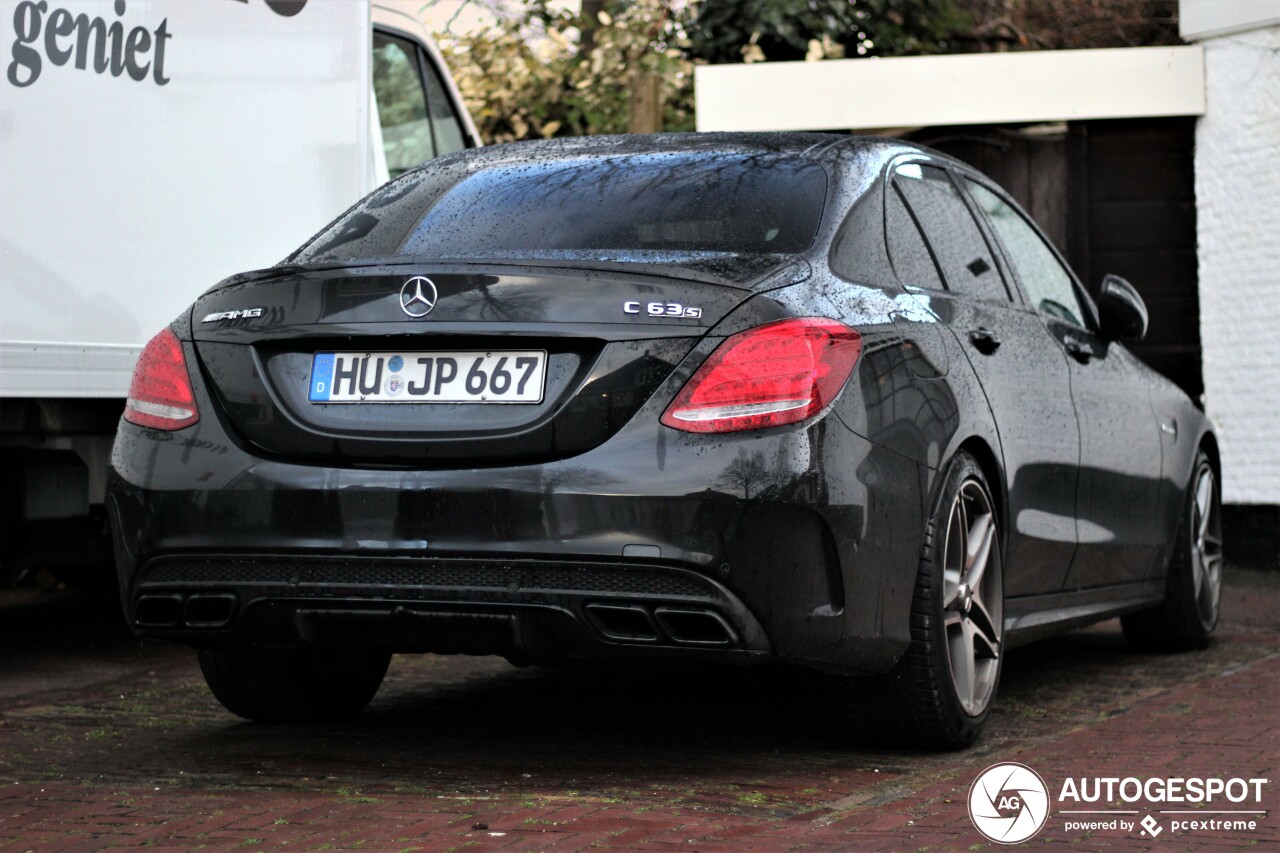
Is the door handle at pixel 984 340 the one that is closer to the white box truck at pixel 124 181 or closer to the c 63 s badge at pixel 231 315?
the c 63 s badge at pixel 231 315

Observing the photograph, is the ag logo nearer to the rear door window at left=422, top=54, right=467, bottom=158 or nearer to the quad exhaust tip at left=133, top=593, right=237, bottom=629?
the quad exhaust tip at left=133, top=593, right=237, bottom=629

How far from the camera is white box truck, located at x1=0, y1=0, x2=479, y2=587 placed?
6.00 m

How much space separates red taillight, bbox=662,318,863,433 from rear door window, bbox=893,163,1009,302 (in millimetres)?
1186

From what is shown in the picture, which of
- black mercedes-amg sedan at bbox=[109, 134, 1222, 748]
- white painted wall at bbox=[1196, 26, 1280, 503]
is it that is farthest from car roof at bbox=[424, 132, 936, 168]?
white painted wall at bbox=[1196, 26, 1280, 503]

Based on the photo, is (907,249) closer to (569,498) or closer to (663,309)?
(663,309)

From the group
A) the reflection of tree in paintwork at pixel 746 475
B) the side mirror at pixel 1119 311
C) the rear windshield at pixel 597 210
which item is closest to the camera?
the reflection of tree in paintwork at pixel 746 475

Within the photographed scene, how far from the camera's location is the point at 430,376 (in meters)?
4.11

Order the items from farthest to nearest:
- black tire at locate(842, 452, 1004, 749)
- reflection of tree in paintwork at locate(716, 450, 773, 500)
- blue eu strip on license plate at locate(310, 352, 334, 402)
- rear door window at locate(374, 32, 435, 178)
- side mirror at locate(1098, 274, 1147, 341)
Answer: rear door window at locate(374, 32, 435, 178), side mirror at locate(1098, 274, 1147, 341), black tire at locate(842, 452, 1004, 749), blue eu strip on license plate at locate(310, 352, 334, 402), reflection of tree in paintwork at locate(716, 450, 773, 500)

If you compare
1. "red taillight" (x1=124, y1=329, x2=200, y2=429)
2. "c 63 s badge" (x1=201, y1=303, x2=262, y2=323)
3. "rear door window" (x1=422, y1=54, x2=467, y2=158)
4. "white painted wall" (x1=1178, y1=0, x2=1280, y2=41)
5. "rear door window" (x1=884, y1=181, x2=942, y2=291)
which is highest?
"white painted wall" (x1=1178, y1=0, x2=1280, y2=41)

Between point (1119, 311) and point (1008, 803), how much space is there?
2.47 meters

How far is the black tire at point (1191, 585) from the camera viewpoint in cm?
672

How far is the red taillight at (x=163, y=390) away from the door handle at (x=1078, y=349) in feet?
8.88

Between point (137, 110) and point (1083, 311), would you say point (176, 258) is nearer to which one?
point (137, 110)

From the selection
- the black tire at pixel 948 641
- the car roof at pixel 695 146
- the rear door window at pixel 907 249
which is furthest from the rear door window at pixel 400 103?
the black tire at pixel 948 641
